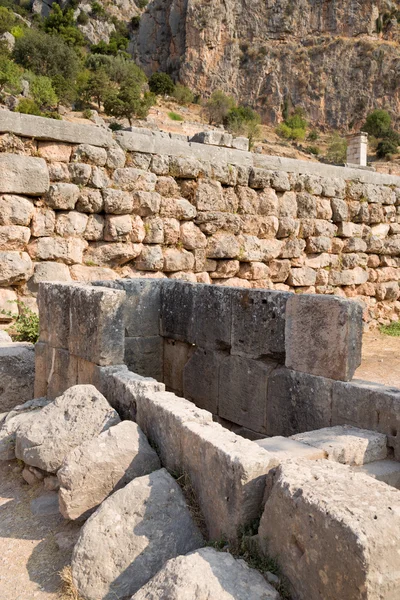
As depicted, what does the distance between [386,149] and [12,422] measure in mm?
47235

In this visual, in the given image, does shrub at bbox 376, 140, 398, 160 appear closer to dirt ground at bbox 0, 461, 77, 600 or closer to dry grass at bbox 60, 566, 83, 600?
dirt ground at bbox 0, 461, 77, 600

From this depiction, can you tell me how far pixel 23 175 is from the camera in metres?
7.32

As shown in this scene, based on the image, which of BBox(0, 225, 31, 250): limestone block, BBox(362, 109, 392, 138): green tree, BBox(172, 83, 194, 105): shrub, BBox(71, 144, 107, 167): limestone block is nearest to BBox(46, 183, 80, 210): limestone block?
BBox(71, 144, 107, 167): limestone block

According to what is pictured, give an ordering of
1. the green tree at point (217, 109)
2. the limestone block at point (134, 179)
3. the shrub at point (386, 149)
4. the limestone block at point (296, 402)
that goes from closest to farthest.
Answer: the limestone block at point (296, 402), the limestone block at point (134, 179), the shrub at point (386, 149), the green tree at point (217, 109)

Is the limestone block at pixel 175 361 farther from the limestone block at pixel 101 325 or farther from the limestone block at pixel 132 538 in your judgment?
the limestone block at pixel 132 538

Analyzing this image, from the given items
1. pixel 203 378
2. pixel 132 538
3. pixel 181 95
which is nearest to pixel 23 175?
pixel 203 378

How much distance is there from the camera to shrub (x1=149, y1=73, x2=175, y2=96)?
5044 centimetres

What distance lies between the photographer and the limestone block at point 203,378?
5512mm

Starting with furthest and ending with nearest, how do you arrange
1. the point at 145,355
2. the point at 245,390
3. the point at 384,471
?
the point at 145,355, the point at 245,390, the point at 384,471

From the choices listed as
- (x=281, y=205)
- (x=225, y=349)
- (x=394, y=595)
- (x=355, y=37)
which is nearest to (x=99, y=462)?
(x=394, y=595)

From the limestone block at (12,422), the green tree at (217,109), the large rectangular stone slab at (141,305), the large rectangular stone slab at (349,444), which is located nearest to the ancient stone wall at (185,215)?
the large rectangular stone slab at (141,305)

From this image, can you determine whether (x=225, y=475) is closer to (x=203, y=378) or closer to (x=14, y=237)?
(x=203, y=378)

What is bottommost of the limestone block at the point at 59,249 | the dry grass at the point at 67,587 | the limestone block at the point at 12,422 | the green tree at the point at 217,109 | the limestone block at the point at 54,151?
the dry grass at the point at 67,587

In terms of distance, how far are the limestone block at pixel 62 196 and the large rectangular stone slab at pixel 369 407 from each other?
5.06 m
